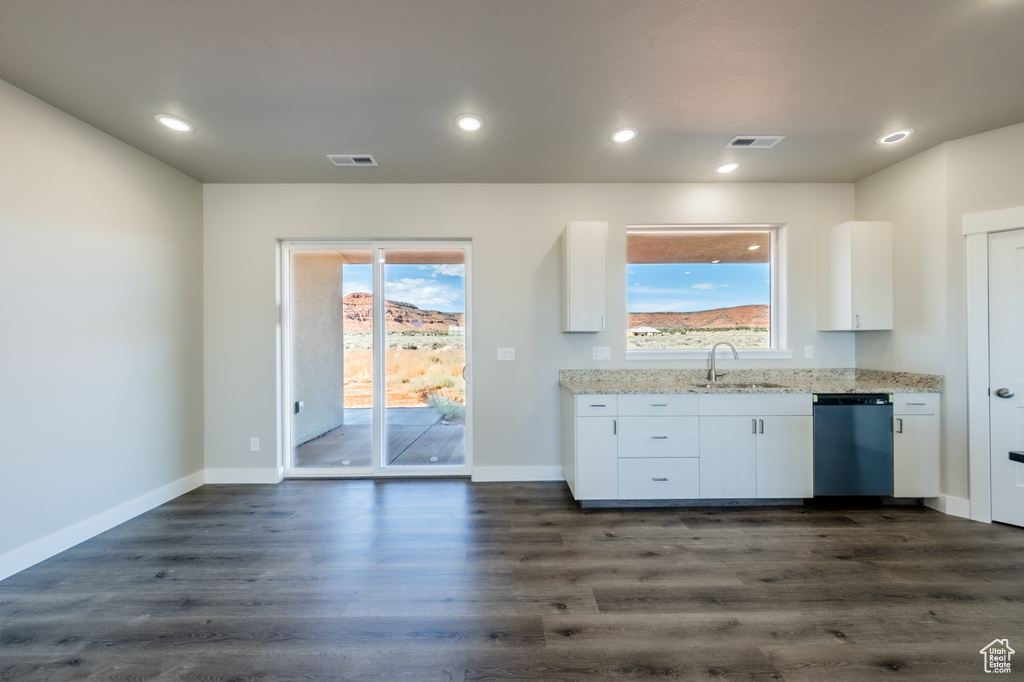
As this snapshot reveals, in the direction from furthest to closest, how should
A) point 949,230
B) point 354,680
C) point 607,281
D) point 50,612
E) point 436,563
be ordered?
point 607,281
point 949,230
point 436,563
point 50,612
point 354,680

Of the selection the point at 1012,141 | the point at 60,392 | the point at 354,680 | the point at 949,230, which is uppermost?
the point at 1012,141

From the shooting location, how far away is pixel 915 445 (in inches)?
120

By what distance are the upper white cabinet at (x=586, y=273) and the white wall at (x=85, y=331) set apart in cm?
333

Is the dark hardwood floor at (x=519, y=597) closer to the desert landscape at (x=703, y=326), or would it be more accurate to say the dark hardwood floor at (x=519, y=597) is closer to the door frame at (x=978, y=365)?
the door frame at (x=978, y=365)

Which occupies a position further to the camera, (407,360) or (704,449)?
(407,360)

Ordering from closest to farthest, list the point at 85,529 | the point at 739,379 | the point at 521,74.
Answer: the point at 521,74, the point at 85,529, the point at 739,379

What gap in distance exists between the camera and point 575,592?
207 cm

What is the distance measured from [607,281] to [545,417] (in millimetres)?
1390

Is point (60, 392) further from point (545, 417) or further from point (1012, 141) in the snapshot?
point (1012, 141)

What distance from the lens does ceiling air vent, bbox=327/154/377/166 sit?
3.14 meters

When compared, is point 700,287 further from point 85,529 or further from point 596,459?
point 85,529

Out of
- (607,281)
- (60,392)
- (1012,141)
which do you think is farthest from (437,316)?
(1012,141)

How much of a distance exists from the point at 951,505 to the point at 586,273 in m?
3.22

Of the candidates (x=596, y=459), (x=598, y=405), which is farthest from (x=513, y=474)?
(x=598, y=405)
